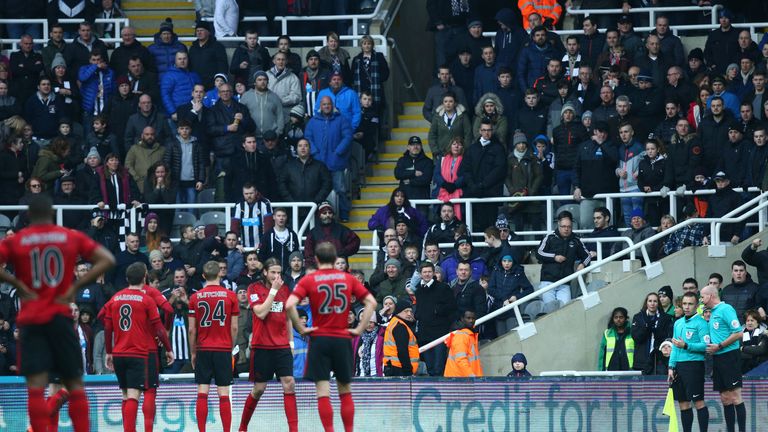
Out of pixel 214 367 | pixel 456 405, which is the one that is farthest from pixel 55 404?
pixel 456 405

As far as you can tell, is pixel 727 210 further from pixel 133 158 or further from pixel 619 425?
pixel 133 158

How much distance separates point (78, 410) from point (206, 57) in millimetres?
13198

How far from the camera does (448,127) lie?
2428cm

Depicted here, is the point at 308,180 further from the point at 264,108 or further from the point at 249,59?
the point at 249,59

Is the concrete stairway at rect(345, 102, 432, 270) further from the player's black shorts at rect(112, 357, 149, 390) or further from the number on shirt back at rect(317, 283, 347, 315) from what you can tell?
the number on shirt back at rect(317, 283, 347, 315)

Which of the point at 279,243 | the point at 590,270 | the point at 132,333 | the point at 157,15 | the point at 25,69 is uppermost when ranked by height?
the point at 157,15

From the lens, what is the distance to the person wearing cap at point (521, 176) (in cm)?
2342

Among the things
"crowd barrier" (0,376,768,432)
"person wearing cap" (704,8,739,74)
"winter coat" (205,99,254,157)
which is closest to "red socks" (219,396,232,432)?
"crowd barrier" (0,376,768,432)

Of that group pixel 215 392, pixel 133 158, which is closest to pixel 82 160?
pixel 133 158

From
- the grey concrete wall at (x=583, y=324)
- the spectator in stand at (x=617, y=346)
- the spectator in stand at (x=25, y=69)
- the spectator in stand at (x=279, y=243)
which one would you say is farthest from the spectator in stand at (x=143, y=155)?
the spectator in stand at (x=617, y=346)

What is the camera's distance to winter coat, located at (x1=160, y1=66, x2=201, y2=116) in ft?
83.2

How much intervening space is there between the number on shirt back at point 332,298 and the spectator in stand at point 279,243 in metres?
7.61

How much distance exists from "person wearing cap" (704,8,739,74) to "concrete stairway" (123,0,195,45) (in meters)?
9.33

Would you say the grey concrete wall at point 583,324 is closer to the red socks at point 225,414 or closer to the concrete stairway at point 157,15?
the red socks at point 225,414
